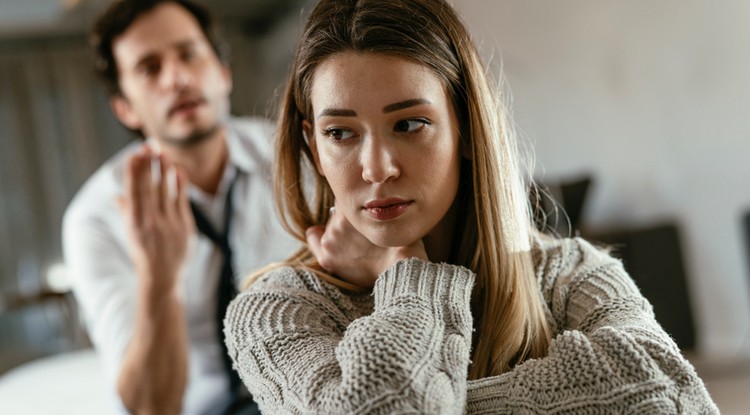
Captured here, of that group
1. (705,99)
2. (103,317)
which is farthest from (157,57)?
(705,99)

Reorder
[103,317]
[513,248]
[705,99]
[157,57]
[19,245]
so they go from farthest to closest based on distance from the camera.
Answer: [19,245]
[705,99]
[157,57]
[103,317]
[513,248]

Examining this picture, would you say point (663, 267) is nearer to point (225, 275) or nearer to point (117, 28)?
point (225, 275)

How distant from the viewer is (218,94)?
2156 mm

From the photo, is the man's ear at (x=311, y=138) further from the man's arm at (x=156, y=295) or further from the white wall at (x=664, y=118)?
the white wall at (x=664, y=118)

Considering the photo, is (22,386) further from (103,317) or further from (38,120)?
(38,120)

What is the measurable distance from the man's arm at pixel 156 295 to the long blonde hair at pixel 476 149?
89 centimetres

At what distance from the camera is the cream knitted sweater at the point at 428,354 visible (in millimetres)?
781

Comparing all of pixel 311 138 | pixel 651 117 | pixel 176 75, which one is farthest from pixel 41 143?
pixel 311 138

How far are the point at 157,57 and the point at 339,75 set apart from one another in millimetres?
1374

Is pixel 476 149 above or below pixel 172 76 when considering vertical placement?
below

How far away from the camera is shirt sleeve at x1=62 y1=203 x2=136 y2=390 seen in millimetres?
1926

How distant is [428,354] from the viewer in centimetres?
81

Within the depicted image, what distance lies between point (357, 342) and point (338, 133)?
0.67 ft

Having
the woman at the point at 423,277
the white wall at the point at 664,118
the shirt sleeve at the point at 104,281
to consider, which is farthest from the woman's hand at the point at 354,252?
the white wall at the point at 664,118
